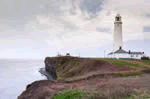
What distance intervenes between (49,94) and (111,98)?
18.9 ft

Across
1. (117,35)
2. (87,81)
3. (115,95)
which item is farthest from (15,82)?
(115,95)

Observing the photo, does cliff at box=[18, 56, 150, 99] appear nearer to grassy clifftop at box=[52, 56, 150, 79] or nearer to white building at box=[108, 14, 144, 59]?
grassy clifftop at box=[52, 56, 150, 79]

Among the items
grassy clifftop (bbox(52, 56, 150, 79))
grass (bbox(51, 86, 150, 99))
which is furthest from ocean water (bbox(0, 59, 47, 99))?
grass (bbox(51, 86, 150, 99))

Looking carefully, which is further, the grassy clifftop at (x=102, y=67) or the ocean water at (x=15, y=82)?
the ocean water at (x=15, y=82)

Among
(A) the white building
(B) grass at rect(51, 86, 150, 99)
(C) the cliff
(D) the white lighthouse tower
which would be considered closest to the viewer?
(B) grass at rect(51, 86, 150, 99)

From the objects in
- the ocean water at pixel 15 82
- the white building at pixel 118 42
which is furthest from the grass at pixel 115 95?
the white building at pixel 118 42

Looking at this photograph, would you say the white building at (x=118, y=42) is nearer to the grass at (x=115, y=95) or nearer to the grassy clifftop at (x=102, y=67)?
the grassy clifftop at (x=102, y=67)

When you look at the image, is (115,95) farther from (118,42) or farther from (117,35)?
(117,35)

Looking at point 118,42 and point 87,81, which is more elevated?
point 118,42

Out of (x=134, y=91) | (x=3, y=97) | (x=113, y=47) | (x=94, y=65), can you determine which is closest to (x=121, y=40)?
(x=113, y=47)

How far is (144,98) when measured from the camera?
36.7 feet

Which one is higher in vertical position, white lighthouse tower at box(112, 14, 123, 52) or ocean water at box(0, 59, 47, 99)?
white lighthouse tower at box(112, 14, 123, 52)

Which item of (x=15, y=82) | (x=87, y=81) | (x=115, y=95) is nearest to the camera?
(x=115, y=95)

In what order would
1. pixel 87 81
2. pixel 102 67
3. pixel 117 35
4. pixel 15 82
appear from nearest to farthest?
pixel 87 81
pixel 102 67
pixel 15 82
pixel 117 35
